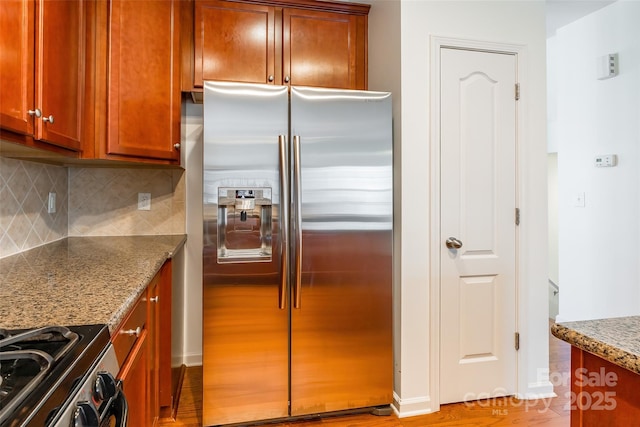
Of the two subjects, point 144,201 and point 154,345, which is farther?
point 144,201

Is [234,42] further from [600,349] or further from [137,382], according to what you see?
[600,349]

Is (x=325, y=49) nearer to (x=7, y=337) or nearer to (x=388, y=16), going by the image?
(x=388, y=16)

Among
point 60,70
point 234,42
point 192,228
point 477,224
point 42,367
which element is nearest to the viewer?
point 42,367

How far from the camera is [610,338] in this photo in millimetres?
764

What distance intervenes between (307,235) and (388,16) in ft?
4.43

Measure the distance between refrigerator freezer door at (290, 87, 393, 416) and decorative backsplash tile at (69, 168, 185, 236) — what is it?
1.09m

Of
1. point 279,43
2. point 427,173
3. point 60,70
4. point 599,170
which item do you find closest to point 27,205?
point 60,70

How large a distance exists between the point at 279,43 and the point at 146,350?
1.87 metres

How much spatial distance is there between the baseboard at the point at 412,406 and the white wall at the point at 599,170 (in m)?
1.62

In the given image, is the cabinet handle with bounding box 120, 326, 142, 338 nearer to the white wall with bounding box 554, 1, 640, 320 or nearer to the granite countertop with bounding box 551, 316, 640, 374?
the granite countertop with bounding box 551, 316, 640, 374

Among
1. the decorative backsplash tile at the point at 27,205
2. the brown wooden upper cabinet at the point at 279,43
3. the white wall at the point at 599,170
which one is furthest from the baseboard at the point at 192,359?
the white wall at the point at 599,170

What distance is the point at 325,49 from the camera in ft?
7.86

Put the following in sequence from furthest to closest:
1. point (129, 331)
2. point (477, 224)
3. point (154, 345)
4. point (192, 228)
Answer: point (192, 228), point (477, 224), point (154, 345), point (129, 331)

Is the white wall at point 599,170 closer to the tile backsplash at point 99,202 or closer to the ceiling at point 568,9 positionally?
the ceiling at point 568,9
